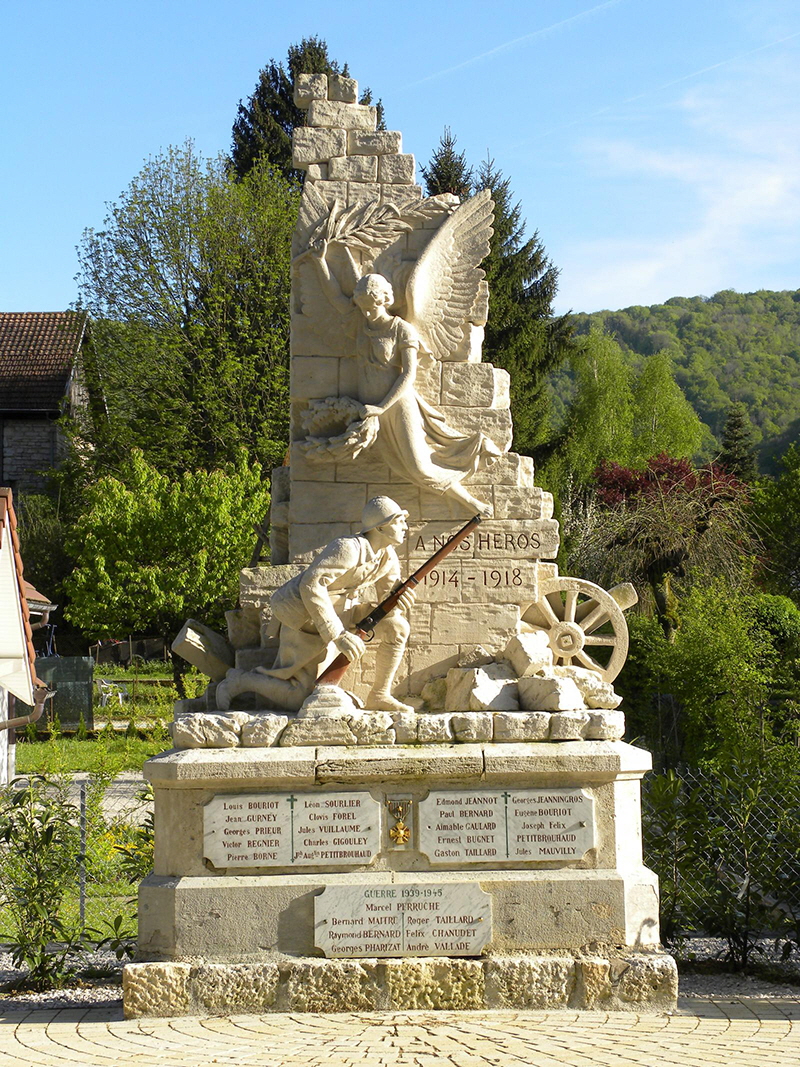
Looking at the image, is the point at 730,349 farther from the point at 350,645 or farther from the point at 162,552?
the point at 350,645

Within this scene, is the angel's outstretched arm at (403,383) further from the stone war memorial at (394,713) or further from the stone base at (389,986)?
the stone base at (389,986)

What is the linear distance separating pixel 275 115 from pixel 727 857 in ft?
101

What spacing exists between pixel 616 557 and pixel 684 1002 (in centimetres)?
1278

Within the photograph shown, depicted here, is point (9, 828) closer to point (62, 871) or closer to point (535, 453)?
point (62, 871)

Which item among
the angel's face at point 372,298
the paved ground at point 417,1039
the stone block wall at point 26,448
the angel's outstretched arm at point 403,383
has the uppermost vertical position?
the stone block wall at point 26,448

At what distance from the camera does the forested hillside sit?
2110 inches

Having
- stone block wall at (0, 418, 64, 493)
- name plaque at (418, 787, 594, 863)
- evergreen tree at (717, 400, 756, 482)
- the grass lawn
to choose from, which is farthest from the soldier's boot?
evergreen tree at (717, 400, 756, 482)

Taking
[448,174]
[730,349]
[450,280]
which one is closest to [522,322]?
[448,174]

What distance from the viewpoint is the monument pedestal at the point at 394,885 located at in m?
6.28

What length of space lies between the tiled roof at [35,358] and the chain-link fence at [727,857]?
25.8 meters

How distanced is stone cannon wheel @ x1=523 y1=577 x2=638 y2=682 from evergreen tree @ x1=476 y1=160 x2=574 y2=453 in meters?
16.6

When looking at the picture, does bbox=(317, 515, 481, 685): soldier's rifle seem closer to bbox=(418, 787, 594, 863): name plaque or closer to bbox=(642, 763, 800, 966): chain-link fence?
bbox=(418, 787, 594, 863): name plaque

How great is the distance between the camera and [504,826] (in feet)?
21.5

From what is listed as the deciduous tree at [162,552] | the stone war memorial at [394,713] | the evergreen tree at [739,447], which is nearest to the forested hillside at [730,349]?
the evergreen tree at [739,447]
